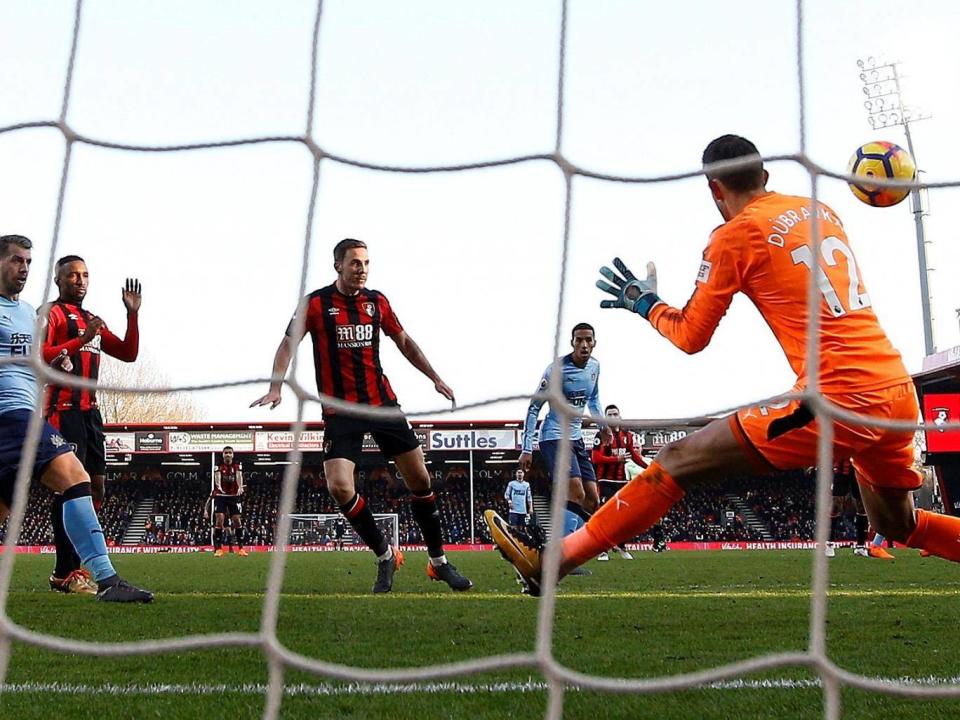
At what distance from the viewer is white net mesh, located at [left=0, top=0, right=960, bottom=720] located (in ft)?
6.72

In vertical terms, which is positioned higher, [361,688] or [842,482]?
[842,482]

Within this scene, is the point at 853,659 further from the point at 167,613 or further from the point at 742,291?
the point at 167,613

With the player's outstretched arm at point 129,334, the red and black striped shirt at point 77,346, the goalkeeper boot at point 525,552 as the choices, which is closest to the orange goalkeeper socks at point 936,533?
the goalkeeper boot at point 525,552

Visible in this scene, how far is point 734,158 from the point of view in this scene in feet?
10.6

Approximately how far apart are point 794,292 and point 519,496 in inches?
587

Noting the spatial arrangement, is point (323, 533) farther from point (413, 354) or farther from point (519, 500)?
point (413, 354)

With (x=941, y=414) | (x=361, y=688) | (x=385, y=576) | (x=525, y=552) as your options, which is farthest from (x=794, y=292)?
(x=941, y=414)

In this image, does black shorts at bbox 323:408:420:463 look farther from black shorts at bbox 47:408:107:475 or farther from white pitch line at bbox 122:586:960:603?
black shorts at bbox 47:408:107:475

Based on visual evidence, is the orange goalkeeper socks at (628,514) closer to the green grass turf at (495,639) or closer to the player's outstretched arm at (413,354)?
the green grass turf at (495,639)

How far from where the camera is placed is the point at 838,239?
3133 millimetres

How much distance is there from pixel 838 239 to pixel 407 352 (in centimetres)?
276

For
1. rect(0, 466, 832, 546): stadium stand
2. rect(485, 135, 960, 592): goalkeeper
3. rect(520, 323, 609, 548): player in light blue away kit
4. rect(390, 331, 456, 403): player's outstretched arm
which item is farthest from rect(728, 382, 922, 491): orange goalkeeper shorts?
rect(0, 466, 832, 546): stadium stand

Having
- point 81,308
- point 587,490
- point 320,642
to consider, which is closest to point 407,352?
point 81,308

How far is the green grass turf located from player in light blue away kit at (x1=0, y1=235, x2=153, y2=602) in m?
0.37
